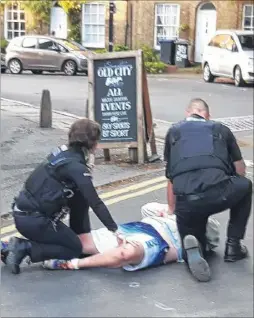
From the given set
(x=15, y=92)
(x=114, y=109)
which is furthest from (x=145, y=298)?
(x=15, y=92)

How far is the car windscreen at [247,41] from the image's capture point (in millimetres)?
17531

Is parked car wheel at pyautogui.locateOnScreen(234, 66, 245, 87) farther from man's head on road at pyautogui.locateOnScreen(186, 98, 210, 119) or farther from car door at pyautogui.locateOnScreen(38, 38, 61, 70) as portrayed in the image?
man's head on road at pyautogui.locateOnScreen(186, 98, 210, 119)

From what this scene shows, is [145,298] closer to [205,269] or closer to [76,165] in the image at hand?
[205,269]

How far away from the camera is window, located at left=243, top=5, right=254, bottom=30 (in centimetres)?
2198

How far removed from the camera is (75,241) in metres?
4.04

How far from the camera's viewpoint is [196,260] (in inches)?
154

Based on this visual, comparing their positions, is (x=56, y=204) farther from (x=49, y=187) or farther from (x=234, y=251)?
(x=234, y=251)

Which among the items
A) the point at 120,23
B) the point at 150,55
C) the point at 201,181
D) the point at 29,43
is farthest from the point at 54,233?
the point at 120,23

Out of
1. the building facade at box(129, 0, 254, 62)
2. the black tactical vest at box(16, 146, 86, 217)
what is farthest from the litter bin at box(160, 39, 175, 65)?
the black tactical vest at box(16, 146, 86, 217)

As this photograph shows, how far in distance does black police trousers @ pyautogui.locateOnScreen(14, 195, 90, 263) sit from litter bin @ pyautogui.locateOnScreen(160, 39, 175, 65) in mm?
17813

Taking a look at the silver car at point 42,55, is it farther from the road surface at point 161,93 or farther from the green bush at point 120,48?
the green bush at point 120,48

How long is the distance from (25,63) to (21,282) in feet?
56.0

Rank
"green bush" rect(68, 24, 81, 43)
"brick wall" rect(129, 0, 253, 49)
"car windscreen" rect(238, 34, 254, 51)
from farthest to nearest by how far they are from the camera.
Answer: "green bush" rect(68, 24, 81, 43), "brick wall" rect(129, 0, 253, 49), "car windscreen" rect(238, 34, 254, 51)

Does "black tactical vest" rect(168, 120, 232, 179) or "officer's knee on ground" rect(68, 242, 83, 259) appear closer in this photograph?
"black tactical vest" rect(168, 120, 232, 179)
